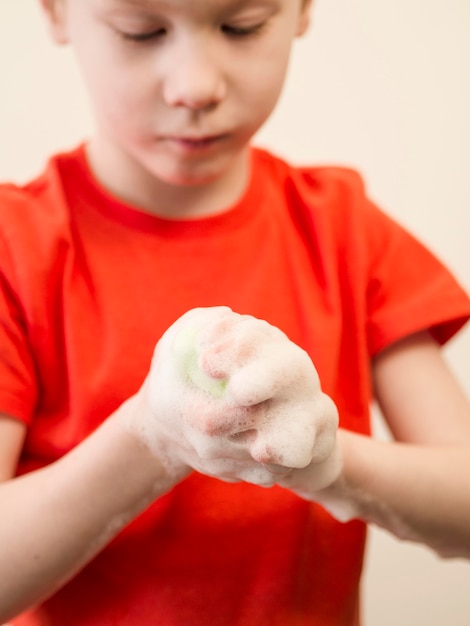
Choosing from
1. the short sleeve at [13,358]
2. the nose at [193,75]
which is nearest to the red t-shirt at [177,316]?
the short sleeve at [13,358]

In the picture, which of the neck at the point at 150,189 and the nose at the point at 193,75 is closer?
the nose at the point at 193,75

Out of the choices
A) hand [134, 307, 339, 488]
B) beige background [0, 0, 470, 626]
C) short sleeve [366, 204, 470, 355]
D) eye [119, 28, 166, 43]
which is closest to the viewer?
hand [134, 307, 339, 488]

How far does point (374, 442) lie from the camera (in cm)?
49

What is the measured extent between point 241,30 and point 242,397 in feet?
0.77

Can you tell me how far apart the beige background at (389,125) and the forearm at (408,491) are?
44 centimetres

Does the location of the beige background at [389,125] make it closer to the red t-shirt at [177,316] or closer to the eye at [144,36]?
the red t-shirt at [177,316]

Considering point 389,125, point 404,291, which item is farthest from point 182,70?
point 389,125

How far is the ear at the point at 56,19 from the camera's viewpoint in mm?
487

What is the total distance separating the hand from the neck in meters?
0.19

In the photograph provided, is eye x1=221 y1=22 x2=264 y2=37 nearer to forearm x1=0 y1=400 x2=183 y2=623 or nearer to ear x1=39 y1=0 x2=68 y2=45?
ear x1=39 y1=0 x2=68 y2=45

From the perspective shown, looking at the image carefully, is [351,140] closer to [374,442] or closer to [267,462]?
[374,442]

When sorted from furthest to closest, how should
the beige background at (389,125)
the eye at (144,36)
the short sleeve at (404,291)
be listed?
the beige background at (389,125), the short sleeve at (404,291), the eye at (144,36)

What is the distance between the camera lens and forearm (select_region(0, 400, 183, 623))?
0.42 m

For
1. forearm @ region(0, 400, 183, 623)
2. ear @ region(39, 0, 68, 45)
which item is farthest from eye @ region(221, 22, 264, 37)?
forearm @ region(0, 400, 183, 623)
